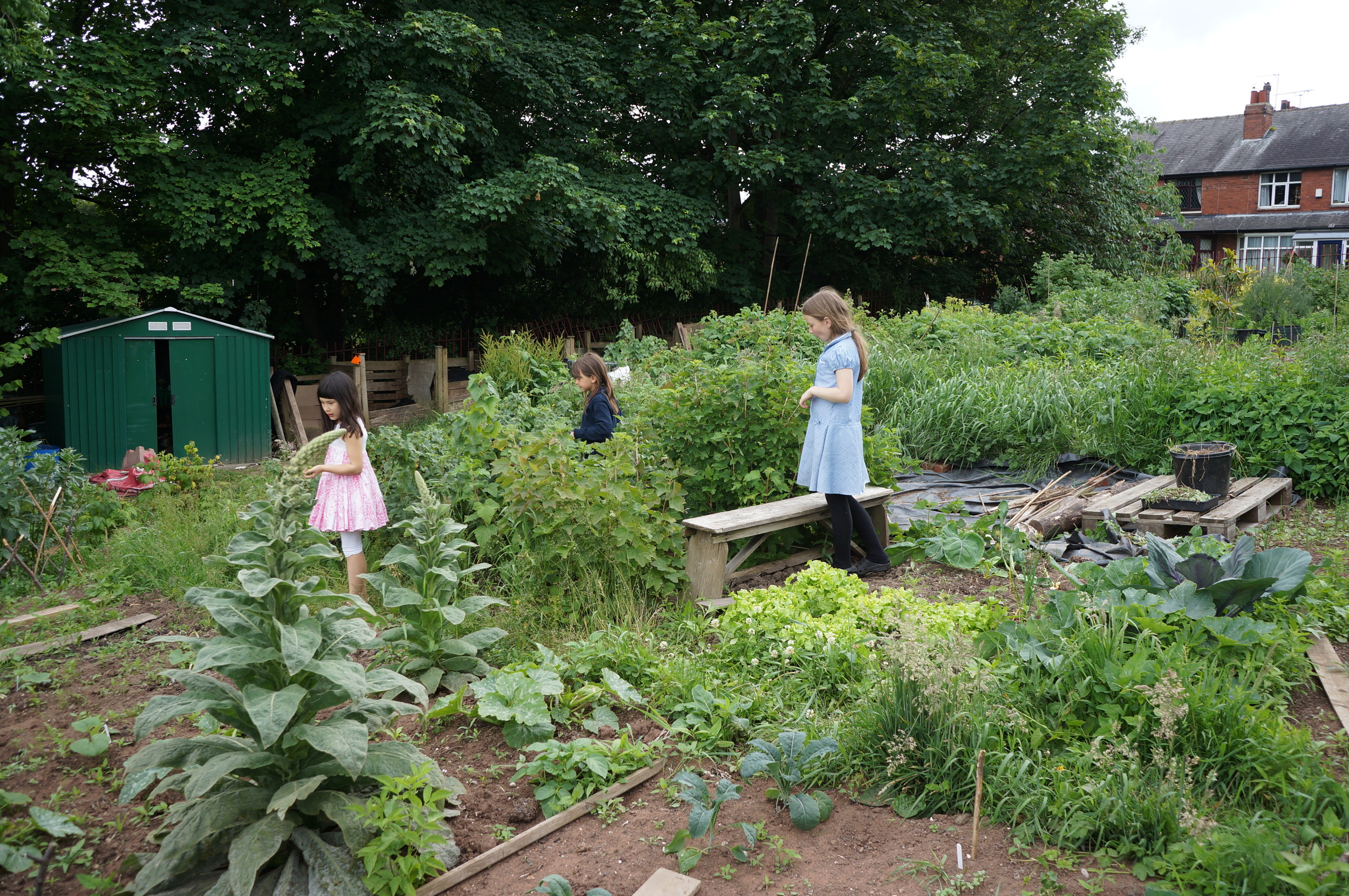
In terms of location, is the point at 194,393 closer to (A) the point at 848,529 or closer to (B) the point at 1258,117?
(A) the point at 848,529

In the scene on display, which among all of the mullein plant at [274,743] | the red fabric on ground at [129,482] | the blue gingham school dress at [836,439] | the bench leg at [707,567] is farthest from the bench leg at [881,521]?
the red fabric on ground at [129,482]

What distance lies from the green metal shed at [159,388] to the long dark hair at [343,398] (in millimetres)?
7002

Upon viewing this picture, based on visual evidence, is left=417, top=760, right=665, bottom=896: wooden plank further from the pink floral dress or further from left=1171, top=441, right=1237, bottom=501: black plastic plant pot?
left=1171, top=441, right=1237, bottom=501: black plastic plant pot

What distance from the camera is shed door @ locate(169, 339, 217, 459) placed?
1130cm

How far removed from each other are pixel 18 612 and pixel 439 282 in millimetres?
9698

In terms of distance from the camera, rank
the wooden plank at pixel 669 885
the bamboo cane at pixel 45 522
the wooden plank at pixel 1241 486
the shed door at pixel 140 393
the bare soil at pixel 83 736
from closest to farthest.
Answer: the wooden plank at pixel 669 885
the bare soil at pixel 83 736
the bamboo cane at pixel 45 522
the wooden plank at pixel 1241 486
the shed door at pixel 140 393

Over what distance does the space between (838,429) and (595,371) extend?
1.90 metres

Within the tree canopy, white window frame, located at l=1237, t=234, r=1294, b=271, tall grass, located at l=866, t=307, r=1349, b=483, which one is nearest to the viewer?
tall grass, located at l=866, t=307, r=1349, b=483

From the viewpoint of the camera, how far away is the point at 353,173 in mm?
13539

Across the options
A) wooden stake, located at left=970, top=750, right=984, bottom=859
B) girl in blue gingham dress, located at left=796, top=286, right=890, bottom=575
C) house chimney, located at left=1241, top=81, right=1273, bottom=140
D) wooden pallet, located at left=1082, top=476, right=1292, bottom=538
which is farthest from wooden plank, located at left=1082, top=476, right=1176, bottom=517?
house chimney, located at left=1241, top=81, right=1273, bottom=140

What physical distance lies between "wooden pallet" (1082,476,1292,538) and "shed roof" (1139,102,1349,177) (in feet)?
117

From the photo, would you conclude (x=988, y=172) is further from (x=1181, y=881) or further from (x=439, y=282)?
(x=1181, y=881)

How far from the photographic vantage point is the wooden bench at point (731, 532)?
16.6 ft

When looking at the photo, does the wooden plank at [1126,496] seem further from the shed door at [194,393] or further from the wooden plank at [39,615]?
the shed door at [194,393]
